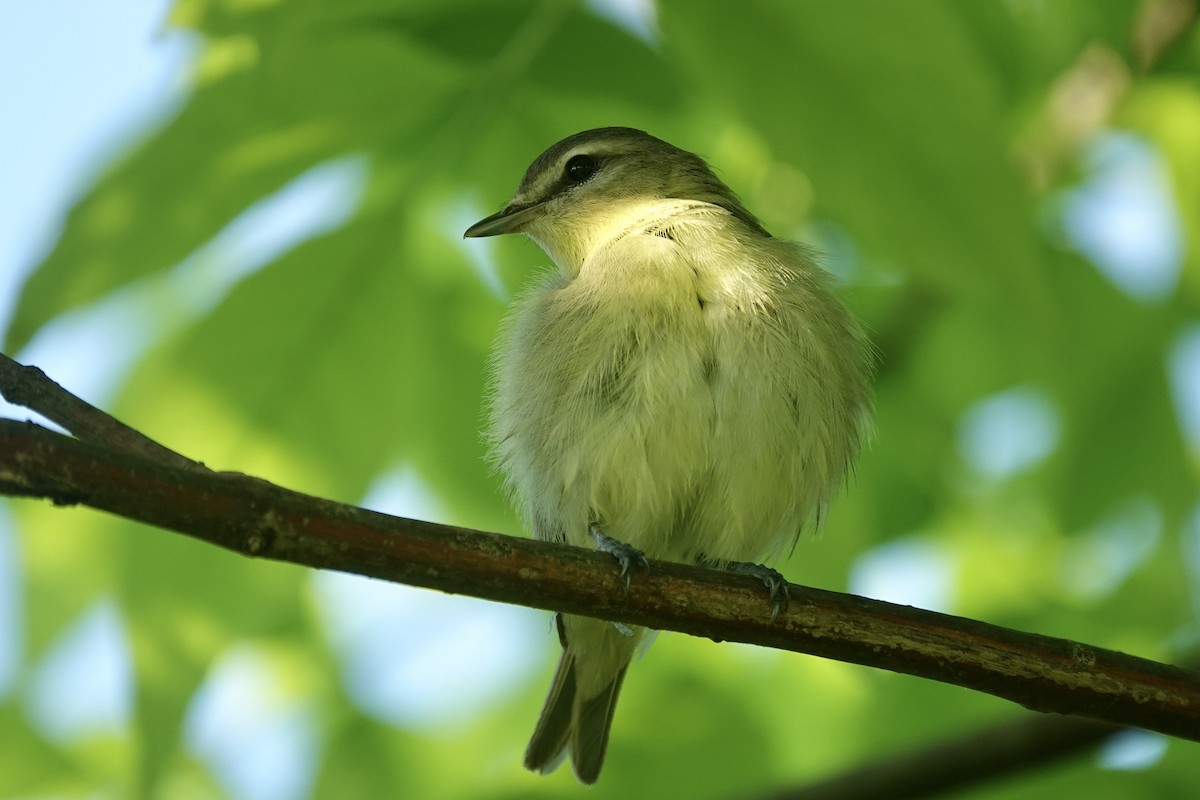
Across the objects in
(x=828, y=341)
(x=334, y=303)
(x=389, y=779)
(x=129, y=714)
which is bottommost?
(x=129, y=714)

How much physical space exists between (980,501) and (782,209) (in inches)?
51.0

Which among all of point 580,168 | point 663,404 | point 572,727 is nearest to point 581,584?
point 663,404

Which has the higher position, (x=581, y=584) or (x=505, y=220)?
(x=505, y=220)

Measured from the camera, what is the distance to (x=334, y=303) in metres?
3.15

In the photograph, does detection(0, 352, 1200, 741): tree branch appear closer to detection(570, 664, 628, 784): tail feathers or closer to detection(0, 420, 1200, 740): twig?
detection(0, 420, 1200, 740): twig

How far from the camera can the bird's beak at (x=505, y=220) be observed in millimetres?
3662

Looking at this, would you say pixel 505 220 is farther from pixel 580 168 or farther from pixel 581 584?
pixel 581 584

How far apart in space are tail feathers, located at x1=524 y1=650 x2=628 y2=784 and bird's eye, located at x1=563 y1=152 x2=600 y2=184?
1743mm

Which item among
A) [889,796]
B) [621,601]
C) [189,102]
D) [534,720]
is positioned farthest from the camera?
[534,720]

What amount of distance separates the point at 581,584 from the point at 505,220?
5.38 ft

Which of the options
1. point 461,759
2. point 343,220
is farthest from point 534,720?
point 343,220

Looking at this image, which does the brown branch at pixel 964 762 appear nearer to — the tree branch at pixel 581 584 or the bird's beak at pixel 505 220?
the tree branch at pixel 581 584

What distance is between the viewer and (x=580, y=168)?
486cm

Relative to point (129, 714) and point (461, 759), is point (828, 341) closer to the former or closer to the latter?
point (461, 759)
